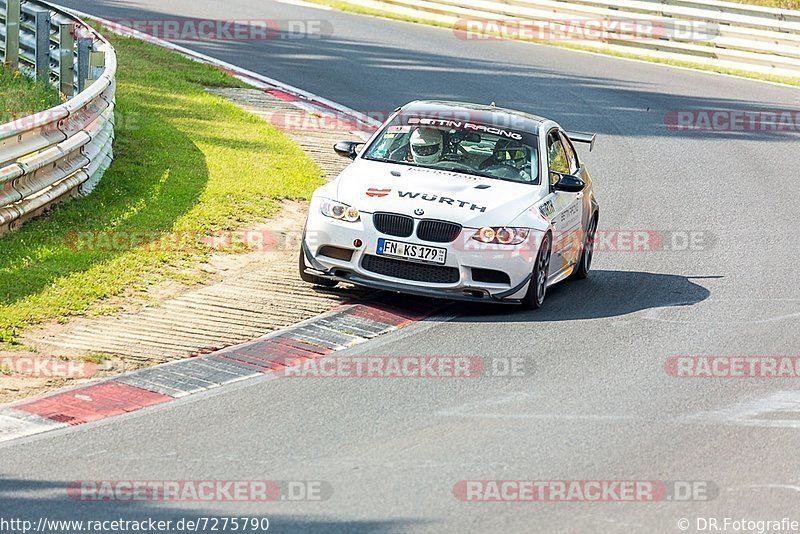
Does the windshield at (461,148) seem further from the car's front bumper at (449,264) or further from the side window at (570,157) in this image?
the car's front bumper at (449,264)

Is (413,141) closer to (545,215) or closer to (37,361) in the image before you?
(545,215)

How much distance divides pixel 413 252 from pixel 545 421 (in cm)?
286

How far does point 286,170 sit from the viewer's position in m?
15.8

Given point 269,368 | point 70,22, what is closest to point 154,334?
point 269,368

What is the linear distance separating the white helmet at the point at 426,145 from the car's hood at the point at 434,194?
0.86 ft

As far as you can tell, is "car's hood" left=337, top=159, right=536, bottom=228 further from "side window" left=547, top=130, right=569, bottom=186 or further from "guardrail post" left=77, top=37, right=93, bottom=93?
"guardrail post" left=77, top=37, right=93, bottom=93

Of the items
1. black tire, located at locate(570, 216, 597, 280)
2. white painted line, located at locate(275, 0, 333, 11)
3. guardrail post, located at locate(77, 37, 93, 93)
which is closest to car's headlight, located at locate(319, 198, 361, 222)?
black tire, located at locate(570, 216, 597, 280)

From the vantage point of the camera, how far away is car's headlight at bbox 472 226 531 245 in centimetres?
1120

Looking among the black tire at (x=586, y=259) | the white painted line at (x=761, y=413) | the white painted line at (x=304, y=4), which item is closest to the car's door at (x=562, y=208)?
the black tire at (x=586, y=259)

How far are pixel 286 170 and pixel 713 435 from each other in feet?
27.1

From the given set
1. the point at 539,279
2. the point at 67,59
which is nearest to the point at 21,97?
the point at 67,59

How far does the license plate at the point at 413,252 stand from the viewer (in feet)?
36.5

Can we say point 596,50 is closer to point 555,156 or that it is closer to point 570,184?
point 555,156

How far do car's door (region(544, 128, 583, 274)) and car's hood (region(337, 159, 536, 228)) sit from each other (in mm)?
344
